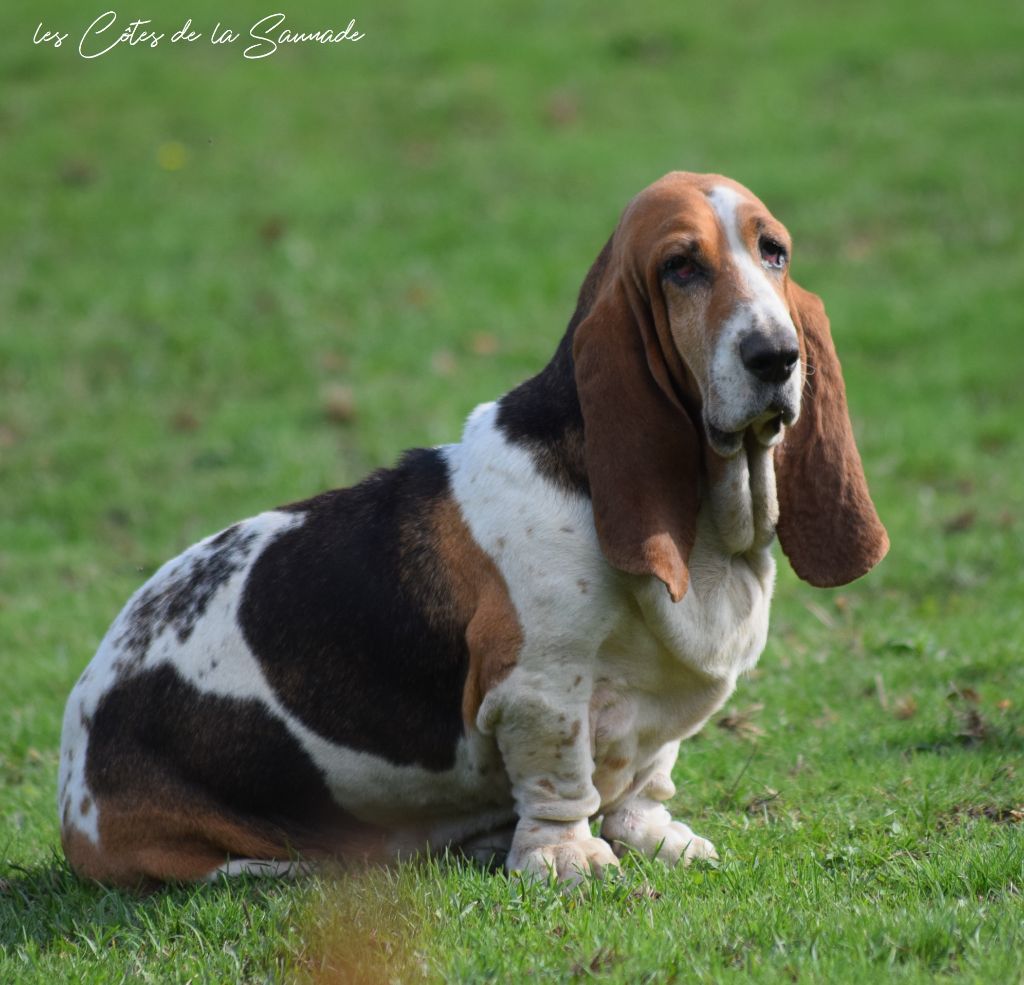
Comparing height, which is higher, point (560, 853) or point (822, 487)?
point (822, 487)

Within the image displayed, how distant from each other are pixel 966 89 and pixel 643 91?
3.41 m

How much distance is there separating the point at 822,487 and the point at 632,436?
655 mm

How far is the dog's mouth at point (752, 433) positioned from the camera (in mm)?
4430

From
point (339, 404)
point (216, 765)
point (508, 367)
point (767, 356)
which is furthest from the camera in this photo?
point (508, 367)

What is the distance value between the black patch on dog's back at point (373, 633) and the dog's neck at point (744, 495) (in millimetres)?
845

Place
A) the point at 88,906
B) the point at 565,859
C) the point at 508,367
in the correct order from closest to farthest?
1. the point at 565,859
2. the point at 88,906
3. the point at 508,367

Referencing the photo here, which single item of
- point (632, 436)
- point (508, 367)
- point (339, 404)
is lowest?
point (508, 367)

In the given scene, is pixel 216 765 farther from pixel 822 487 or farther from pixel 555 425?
pixel 822 487

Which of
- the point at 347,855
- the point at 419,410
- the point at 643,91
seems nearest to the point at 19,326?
the point at 419,410

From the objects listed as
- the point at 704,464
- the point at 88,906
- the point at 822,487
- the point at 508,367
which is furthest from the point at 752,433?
the point at 508,367

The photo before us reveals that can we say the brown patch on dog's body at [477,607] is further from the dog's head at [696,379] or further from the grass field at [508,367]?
the grass field at [508,367]

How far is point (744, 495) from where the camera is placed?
473cm

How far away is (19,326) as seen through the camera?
13164 millimetres

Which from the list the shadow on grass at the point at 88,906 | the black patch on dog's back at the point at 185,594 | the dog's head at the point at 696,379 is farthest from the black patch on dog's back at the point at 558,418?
the shadow on grass at the point at 88,906
